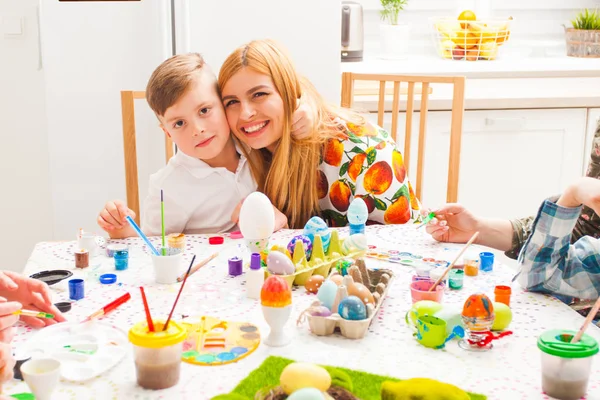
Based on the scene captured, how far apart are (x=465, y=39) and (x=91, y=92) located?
1.56 m

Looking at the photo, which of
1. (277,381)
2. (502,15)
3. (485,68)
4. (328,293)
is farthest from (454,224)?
(502,15)

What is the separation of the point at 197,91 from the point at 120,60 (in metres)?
0.87

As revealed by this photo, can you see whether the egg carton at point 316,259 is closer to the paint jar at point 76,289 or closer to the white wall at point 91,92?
the paint jar at point 76,289

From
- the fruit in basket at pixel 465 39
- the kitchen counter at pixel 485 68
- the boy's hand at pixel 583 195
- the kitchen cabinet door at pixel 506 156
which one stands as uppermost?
the fruit in basket at pixel 465 39

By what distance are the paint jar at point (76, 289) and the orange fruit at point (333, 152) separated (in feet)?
2.76

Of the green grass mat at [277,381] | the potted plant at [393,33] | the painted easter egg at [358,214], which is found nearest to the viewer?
the green grass mat at [277,381]

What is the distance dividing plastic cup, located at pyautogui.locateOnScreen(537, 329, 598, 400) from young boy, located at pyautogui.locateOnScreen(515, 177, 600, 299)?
0.35 metres

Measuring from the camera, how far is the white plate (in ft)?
3.27

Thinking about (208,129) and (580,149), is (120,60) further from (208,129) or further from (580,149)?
(580,149)

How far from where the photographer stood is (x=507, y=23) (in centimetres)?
307

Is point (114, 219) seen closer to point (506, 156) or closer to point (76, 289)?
point (76, 289)

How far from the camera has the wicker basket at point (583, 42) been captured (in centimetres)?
321

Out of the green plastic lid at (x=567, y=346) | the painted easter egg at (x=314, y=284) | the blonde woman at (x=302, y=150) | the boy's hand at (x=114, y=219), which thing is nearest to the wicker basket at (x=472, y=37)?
the blonde woman at (x=302, y=150)

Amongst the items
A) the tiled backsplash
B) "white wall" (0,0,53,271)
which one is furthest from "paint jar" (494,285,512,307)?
the tiled backsplash
